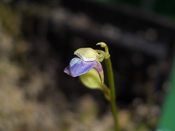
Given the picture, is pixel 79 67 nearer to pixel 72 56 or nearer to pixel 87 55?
pixel 87 55

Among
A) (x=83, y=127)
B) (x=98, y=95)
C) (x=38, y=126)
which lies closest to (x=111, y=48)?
(x=98, y=95)

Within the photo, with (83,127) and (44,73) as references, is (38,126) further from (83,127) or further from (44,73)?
(44,73)

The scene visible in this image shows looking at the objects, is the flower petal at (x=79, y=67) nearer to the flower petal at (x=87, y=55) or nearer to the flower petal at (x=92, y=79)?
the flower petal at (x=87, y=55)

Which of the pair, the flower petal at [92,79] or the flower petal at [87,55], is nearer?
the flower petal at [87,55]

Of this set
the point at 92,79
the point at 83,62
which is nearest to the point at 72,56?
the point at 92,79

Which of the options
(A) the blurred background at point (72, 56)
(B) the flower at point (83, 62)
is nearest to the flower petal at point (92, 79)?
(B) the flower at point (83, 62)
